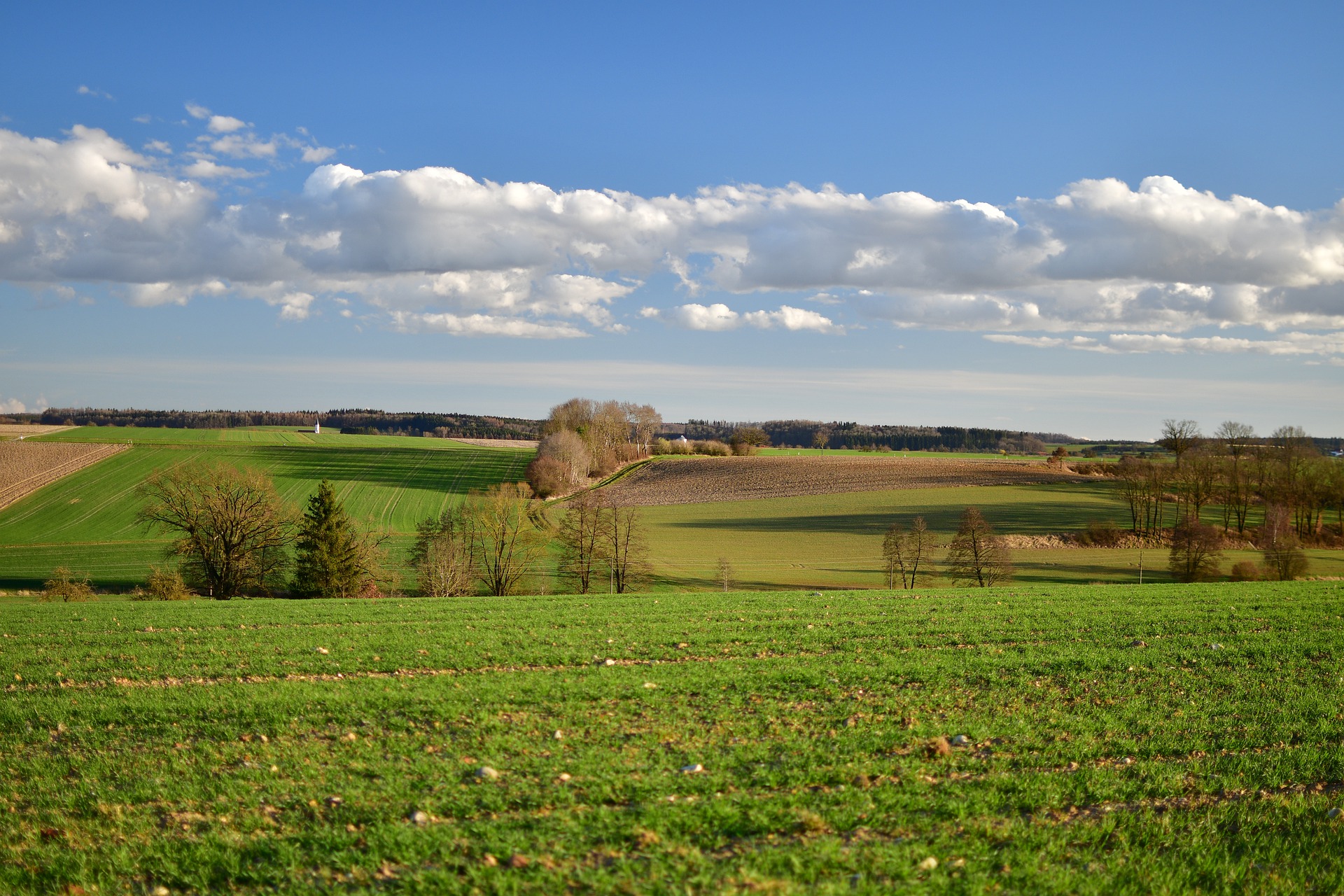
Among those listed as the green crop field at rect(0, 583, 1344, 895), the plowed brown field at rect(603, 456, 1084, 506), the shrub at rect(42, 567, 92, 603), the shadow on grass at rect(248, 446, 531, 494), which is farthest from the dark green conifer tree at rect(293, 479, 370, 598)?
the shadow on grass at rect(248, 446, 531, 494)

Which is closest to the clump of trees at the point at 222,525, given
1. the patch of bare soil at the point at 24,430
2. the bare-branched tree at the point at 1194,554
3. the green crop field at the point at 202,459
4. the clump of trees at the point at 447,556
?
the clump of trees at the point at 447,556

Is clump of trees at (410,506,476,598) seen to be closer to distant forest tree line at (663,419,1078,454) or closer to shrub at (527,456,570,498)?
shrub at (527,456,570,498)

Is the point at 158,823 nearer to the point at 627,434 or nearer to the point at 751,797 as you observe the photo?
the point at 751,797

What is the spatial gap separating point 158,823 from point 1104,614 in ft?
56.0

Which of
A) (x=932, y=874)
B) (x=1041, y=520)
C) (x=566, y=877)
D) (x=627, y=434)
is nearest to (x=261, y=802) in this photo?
(x=566, y=877)

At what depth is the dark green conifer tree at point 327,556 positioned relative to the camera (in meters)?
42.1

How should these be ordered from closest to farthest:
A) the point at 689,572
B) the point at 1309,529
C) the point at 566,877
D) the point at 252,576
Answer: the point at 566,877
the point at 252,576
the point at 689,572
the point at 1309,529

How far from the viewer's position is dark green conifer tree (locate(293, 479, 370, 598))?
42094mm

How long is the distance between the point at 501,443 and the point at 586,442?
42.4m

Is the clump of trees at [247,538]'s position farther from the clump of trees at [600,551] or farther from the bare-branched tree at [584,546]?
the clump of trees at [600,551]

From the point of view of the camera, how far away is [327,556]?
4219 centimetres

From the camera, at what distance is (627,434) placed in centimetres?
12494

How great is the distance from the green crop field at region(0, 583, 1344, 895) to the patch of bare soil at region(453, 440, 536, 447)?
421ft

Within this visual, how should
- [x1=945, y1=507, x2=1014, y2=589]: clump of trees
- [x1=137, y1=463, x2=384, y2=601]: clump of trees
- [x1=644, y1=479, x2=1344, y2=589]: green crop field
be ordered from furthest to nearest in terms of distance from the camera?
[x1=644, y1=479, x2=1344, y2=589]: green crop field, [x1=945, y1=507, x2=1014, y2=589]: clump of trees, [x1=137, y1=463, x2=384, y2=601]: clump of trees
